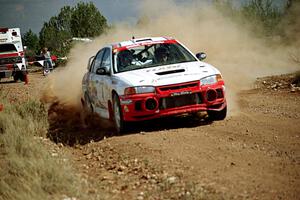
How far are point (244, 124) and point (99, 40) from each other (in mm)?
15788

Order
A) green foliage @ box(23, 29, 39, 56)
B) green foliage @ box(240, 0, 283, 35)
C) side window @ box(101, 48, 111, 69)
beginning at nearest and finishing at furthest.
A: side window @ box(101, 48, 111, 69)
green foliage @ box(240, 0, 283, 35)
green foliage @ box(23, 29, 39, 56)

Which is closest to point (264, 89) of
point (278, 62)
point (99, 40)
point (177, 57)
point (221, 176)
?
point (177, 57)

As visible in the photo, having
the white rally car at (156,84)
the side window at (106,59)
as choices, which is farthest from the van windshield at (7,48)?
the white rally car at (156,84)

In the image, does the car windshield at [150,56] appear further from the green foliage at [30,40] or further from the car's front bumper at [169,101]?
the green foliage at [30,40]

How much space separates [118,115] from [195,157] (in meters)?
2.48

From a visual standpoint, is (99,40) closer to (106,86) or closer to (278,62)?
(278,62)

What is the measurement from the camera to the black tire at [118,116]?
8820mm

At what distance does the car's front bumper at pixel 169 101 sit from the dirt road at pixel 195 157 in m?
0.31

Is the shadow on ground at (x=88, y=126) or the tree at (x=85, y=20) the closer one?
the shadow on ground at (x=88, y=126)

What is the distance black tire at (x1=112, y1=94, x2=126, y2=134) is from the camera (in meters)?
8.82

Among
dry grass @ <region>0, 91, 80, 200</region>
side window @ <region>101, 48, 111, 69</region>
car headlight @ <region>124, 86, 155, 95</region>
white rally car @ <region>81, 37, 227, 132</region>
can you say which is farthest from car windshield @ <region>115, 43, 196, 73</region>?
dry grass @ <region>0, 91, 80, 200</region>

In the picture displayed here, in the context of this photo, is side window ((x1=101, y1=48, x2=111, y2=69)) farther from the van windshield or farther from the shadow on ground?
the van windshield

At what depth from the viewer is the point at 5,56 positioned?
2980cm

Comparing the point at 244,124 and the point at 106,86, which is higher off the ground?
the point at 106,86
